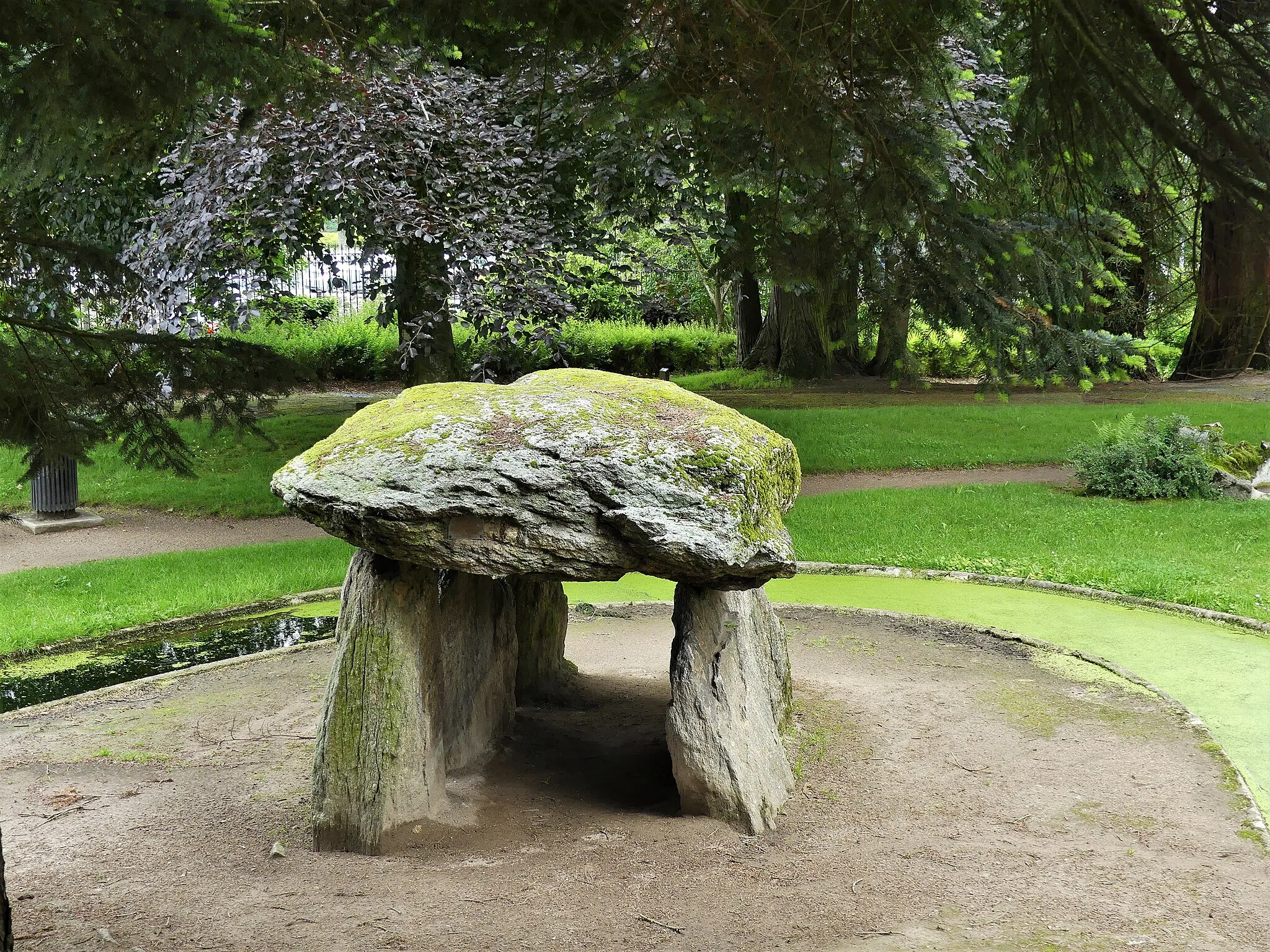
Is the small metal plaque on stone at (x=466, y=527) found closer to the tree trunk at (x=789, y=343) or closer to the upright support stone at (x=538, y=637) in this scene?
the upright support stone at (x=538, y=637)

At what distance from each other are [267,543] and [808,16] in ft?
→ 26.0

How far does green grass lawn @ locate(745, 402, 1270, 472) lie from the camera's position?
1445cm

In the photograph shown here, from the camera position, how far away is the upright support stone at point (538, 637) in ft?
20.0

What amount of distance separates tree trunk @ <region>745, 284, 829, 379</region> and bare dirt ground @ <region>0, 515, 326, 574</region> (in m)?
9.20

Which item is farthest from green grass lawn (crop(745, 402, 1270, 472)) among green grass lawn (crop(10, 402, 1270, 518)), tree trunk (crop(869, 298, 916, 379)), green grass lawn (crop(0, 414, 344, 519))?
tree trunk (crop(869, 298, 916, 379))

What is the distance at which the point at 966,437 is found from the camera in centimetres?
1540

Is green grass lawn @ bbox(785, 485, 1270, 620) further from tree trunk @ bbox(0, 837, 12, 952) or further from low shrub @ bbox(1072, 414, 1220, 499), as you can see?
tree trunk @ bbox(0, 837, 12, 952)

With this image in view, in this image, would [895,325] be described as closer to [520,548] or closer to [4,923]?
[520,548]

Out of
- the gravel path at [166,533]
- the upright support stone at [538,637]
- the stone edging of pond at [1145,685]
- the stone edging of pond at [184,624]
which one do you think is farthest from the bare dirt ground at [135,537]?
the stone edging of pond at [1145,685]

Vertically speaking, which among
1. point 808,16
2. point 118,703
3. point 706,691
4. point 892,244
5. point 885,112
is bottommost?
point 118,703

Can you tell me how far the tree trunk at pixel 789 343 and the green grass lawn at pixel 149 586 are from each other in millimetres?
10187

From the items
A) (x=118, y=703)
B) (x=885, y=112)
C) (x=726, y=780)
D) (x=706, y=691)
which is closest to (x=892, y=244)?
(x=885, y=112)

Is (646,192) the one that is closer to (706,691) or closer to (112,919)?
(706,691)

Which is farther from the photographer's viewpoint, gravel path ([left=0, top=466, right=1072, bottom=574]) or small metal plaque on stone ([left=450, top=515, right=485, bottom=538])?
gravel path ([left=0, top=466, right=1072, bottom=574])
